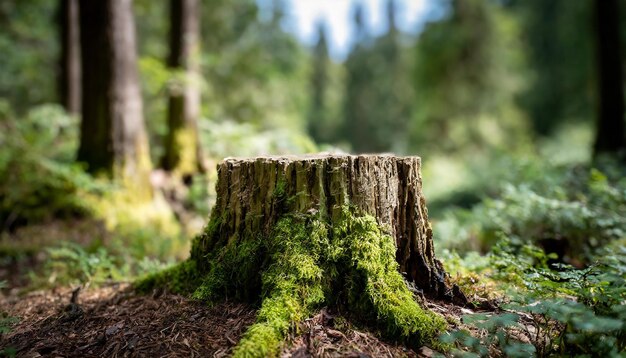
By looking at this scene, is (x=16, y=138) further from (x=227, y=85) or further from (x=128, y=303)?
(x=227, y=85)

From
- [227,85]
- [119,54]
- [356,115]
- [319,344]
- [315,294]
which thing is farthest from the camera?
[356,115]

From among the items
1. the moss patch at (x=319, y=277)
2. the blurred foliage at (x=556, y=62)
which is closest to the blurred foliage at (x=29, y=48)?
the moss patch at (x=319, y=277)

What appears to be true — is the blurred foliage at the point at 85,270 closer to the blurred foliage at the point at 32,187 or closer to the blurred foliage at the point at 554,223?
the blurred foliage at the point at 32,187

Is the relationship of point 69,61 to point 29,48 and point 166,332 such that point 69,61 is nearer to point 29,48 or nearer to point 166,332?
point 29,48

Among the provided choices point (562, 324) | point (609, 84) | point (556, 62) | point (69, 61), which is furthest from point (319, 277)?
point (556, 62)

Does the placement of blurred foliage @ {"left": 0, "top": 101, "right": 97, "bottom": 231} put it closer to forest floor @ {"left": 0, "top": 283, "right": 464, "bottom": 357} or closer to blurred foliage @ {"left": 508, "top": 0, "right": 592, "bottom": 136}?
forest floor @ {"left": 0, "top": 283, "right": 464, "bottom": 357}

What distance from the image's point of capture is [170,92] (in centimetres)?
779

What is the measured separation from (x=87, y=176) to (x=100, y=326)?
3.36 meters

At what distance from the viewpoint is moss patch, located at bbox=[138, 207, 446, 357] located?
2.26 metres

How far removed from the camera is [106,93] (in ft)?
19.0

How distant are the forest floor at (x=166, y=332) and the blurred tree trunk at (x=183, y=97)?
488cm

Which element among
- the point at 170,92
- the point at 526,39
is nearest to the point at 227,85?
the point at 170,92

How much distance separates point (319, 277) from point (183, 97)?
6.22m

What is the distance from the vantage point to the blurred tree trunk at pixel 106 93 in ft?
19.0
